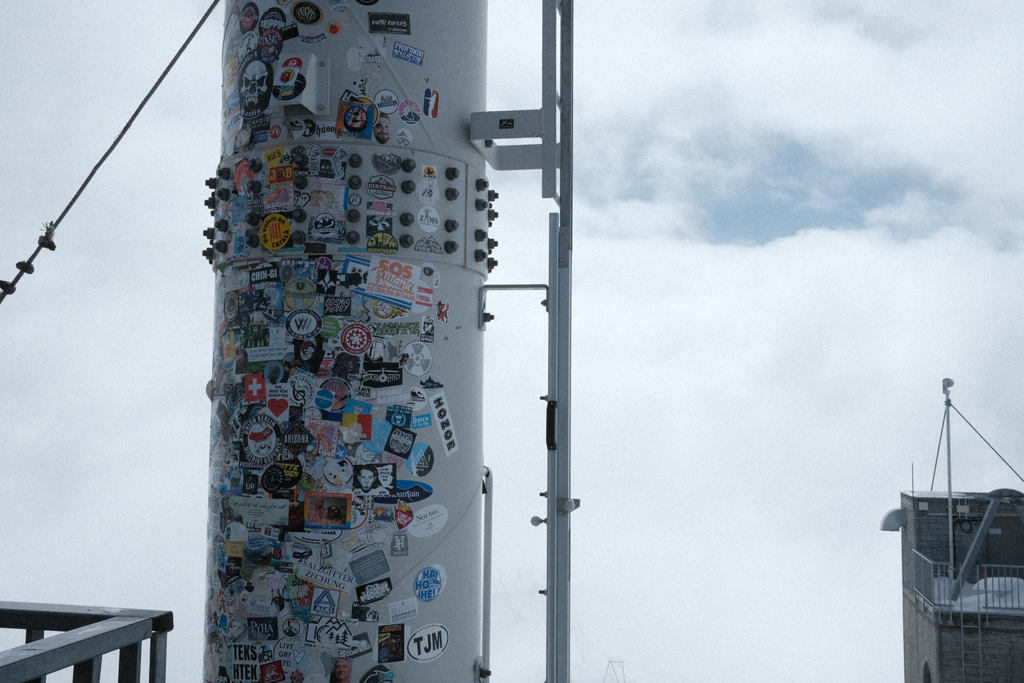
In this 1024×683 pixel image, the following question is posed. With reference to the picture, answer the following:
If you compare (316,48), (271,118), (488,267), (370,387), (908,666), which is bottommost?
(908,666)

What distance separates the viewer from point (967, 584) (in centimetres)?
2256

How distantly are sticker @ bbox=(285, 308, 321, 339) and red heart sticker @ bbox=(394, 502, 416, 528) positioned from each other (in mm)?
986

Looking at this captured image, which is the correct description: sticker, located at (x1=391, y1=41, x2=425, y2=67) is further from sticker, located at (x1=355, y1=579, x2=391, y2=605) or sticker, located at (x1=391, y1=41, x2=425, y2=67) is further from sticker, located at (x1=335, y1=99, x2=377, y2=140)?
sticker, located at (x1=355, y1=579, x2=391, y2=605)

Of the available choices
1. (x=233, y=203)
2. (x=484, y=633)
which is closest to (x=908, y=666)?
(x=484, y=633)

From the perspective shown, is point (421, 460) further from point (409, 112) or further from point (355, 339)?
point (409, 112)

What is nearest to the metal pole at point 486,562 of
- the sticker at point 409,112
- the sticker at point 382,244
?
the sticker at point 382,244

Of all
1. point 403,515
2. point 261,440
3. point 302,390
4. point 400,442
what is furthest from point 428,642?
point 302,390

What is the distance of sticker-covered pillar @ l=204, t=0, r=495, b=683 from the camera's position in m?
4.59

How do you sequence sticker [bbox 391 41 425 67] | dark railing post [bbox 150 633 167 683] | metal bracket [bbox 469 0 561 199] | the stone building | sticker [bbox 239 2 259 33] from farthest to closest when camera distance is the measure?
the stone building, metal bracket [bbox 469 0 561 199], sticker [bbox 239 2 259 33], sticker [bbox 391 41 425 67], dark railing post [bbox 150 633 167 683]

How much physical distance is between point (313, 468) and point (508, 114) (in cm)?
219

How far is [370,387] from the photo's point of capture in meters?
4.61

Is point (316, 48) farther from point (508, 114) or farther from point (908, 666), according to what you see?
point (908, 666)

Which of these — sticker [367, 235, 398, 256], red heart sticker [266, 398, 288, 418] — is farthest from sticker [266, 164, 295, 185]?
red heart sticker [266, 398, 288, 418]

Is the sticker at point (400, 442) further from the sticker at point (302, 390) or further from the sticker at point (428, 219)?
the sticker at point (428, 219)
